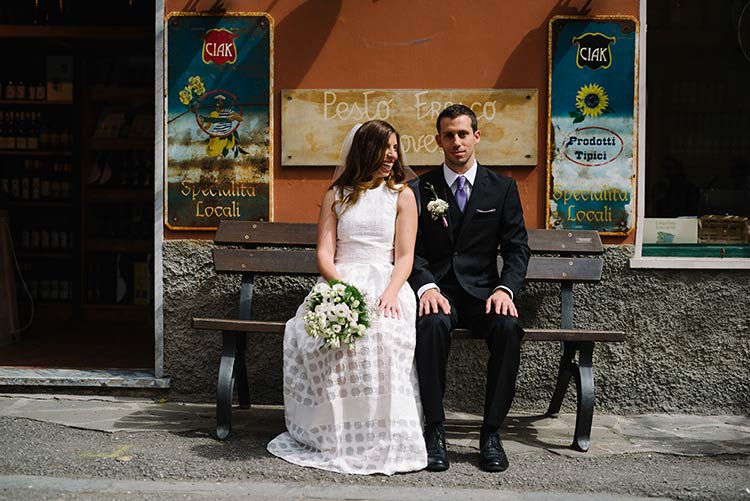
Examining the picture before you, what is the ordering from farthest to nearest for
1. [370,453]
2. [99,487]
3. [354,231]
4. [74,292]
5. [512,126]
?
1. [74,292]
2. [512,126]
3. [354,231]
4. [370,453]
5. [99,487]

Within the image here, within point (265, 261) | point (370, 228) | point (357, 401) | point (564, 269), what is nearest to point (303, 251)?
point (265, 261)

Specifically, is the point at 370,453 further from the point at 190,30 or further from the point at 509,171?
the point at 190,30

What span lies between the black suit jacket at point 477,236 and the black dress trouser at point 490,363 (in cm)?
40

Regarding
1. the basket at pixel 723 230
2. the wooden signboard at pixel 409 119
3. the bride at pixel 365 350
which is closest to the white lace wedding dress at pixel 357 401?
the bride at pixel 365 350

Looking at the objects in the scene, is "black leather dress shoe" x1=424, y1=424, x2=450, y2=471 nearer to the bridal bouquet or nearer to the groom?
the groom

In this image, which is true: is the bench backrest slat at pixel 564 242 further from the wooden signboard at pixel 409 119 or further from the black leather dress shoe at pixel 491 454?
the black leather dress shoe at pixel 491 454

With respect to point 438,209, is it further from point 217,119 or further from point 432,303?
point 217,119

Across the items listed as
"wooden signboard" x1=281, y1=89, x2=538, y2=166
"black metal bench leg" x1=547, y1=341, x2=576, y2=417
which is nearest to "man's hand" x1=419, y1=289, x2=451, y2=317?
"black metal bench leg" x1=547, y1=341, x2=576, y2=417

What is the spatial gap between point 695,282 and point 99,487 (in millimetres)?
3933

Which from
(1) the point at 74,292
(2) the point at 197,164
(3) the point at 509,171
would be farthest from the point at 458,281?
(1) the point at 74,292

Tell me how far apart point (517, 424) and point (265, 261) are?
1.90 m

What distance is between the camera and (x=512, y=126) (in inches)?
237

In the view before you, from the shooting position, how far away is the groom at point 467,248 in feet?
16.3

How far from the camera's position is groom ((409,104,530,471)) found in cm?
496
